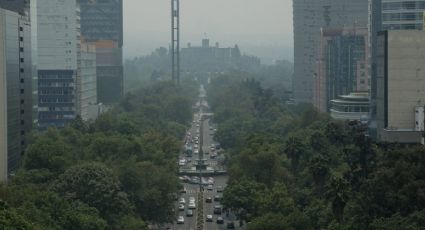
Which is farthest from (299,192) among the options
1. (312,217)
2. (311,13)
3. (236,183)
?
(311,13)

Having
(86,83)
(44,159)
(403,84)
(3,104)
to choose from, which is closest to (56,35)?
(86,83)

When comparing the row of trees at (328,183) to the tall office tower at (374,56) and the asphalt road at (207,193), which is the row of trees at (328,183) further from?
the asphalt road at (207,193)

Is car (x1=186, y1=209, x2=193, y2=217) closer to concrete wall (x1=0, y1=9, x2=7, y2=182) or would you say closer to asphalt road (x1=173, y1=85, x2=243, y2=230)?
asphalt road (x1=173, y1=85, x2=243, y2=230)

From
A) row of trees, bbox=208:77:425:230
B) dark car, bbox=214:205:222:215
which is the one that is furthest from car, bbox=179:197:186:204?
row of trees, bbox=208:77:425:230

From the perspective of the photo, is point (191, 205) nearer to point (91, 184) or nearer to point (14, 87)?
point (14, 87)

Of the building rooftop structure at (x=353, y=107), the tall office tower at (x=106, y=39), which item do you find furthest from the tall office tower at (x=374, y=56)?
the tall office tower at (x=106, y=39)

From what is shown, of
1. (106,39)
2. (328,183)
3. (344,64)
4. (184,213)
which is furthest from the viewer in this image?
(106,39)
